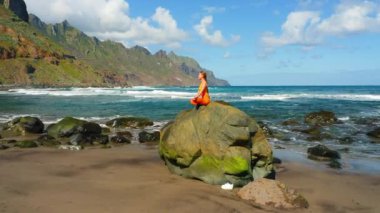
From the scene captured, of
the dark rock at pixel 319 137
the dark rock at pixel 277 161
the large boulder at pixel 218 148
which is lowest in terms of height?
the dark rock at pixel 319 137

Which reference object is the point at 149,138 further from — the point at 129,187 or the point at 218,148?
the point at 129,187

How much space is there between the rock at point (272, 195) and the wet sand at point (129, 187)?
26 cm

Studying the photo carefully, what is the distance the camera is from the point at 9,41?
436ft

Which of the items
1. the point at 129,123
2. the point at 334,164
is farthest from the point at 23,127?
the point at 334,164

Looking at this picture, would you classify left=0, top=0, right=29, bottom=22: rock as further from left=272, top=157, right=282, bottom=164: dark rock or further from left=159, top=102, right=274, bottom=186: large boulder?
left=159, top=102, right=274, bottom=186: large boulder

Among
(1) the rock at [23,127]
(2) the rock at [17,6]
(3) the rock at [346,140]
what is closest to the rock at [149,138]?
(1) the rock at [23,127]

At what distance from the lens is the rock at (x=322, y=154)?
1518 centimetres

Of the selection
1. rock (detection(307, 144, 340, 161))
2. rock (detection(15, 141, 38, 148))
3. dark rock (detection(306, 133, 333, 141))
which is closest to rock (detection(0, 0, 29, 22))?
rock (detection(15, 141, 38, 148))

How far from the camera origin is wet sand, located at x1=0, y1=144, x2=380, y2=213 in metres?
8.16

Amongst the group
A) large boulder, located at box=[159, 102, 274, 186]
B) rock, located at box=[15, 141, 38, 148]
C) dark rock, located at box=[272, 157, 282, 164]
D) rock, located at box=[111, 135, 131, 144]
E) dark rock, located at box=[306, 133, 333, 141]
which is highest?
large boulder, located at box=[159, 102, 274, 186]

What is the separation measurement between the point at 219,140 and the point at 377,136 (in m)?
14.2

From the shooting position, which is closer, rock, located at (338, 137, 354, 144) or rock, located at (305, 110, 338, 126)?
rock, located at (338, 137, 354, 144)

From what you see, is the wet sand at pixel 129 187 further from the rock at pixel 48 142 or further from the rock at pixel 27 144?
the rock at pixel 48 142

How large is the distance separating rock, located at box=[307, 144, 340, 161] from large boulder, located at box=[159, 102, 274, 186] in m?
4.69
